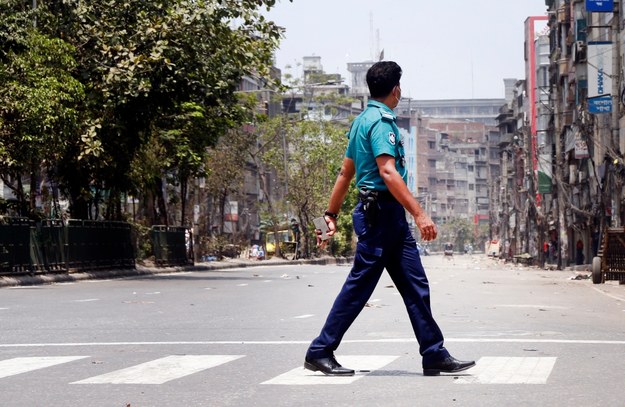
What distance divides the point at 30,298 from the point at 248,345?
38.1 feet

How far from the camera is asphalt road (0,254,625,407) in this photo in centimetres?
897

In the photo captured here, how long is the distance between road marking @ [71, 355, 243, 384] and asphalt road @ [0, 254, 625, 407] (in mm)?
13

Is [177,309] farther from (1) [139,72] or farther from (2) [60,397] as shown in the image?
(1) [139,72]

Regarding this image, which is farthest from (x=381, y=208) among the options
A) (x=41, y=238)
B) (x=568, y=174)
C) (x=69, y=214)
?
(x=568, y=174)

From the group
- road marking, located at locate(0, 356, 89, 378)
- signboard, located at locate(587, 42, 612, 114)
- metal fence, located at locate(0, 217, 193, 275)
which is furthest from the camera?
signboard, located at locate(587, 42, 612, 114)

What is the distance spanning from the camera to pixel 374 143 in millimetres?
10008

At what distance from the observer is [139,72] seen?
3719 cm

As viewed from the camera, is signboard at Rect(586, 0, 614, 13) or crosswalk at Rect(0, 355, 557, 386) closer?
crosswalk at Rect(0, 355, 557, 386)

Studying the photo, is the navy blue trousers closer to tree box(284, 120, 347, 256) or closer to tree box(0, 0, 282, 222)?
tree box(0, 0, 282, 222)

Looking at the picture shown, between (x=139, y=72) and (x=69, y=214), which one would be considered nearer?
(x=139, y=72)

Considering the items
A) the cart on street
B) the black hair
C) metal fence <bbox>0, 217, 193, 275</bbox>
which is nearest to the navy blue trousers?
the black hair

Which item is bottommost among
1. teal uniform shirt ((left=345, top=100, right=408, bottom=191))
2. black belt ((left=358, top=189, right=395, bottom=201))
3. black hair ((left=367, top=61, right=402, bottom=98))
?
black belt ((left=358, top=189, right=395, bottom=201))

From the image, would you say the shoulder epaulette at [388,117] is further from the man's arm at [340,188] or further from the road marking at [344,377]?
the road marking at [344,377]

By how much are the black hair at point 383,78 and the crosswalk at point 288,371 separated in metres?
1.86
